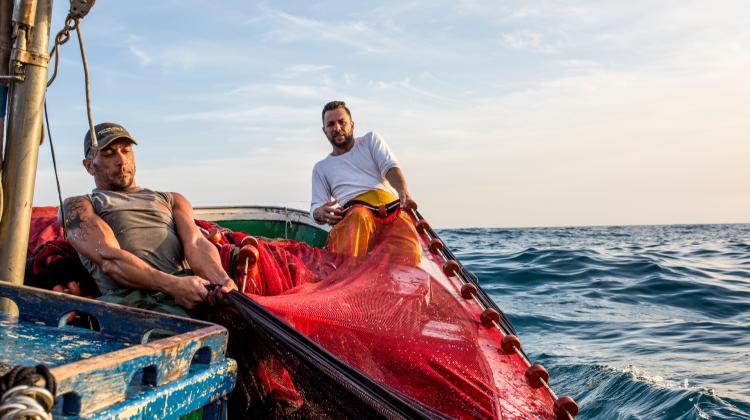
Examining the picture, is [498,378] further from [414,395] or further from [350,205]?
[350,205]

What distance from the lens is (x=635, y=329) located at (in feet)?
26.9

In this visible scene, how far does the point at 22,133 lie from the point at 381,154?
3.32 meters

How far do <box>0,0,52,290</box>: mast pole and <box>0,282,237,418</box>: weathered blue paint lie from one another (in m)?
0.73

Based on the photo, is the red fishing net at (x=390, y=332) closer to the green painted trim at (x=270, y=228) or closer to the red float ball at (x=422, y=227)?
the red float ball at (x=422, y=227)

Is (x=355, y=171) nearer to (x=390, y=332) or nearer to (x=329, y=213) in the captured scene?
(x=329, y=213)

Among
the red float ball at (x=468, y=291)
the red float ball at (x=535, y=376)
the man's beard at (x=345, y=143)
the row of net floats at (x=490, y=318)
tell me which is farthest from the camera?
the man's beard at (x=345, y=143)

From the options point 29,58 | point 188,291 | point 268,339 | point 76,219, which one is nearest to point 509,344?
point 268,339

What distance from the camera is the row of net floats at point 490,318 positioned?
3217 millimetres

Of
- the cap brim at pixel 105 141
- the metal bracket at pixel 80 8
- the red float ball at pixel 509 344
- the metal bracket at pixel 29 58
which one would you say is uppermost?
the metal bracket at pixel 80 8

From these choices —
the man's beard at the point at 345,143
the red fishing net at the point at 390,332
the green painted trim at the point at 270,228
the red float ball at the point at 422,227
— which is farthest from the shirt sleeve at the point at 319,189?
the red fishing net at the point at 390,332

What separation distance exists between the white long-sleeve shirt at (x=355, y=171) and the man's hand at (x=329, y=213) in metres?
0.28

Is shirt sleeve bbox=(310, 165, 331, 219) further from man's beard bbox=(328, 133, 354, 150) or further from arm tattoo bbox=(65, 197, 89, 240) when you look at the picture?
arm tattoo bbox=(65, 197, 89, 240)

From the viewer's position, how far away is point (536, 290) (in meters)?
11.6

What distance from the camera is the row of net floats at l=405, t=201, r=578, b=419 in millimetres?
3217
